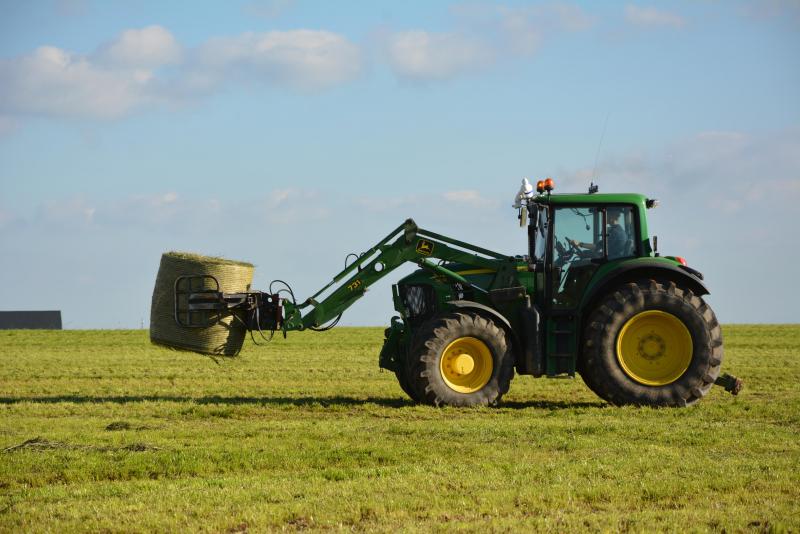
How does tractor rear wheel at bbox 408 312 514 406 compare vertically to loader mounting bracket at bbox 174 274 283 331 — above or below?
below

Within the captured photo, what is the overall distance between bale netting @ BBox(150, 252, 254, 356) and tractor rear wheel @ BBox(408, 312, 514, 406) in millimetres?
2848

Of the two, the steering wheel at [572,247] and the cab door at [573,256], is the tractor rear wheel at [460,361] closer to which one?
the cab door at [573,256]

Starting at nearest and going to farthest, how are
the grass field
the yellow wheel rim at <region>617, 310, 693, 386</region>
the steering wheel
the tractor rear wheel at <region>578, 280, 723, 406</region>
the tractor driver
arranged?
the grass field → the tractor rear wheel at <region>578, 280, 723, 406</region> → the yellow wheel rim at <region>617, 310, 693, 386</region> → the tractor driver → the steering wheel

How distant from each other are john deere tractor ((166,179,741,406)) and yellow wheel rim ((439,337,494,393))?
0.01 m

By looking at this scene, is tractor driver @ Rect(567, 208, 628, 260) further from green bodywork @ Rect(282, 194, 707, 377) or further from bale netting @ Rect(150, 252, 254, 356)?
bale netting @ Rect(150, 252, 254, 356)

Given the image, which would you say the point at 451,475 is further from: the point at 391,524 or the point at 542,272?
the point at 542,272

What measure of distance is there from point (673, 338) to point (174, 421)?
6401mm

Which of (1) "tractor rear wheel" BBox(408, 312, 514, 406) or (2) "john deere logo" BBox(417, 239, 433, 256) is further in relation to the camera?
(2) "john deere logo" BBox(417, 239, 433, 256)

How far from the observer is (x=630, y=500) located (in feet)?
26.6

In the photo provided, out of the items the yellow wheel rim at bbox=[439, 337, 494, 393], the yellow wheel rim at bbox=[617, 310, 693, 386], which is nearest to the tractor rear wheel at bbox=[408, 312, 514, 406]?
the yellow wheel rim at bbox=[439, 337, 494, 393]

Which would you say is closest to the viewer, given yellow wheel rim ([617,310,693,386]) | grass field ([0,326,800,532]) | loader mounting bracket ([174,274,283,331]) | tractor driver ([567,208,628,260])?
grass field ([0,326,800,532])

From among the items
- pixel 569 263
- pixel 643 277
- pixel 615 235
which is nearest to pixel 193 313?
pixel 569 263

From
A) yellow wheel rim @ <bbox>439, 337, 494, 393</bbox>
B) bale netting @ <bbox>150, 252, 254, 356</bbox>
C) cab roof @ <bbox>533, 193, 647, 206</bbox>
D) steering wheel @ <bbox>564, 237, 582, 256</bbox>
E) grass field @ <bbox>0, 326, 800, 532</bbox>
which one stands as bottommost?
grass field @ <bbox>0, 326, 800, 532</bbox>

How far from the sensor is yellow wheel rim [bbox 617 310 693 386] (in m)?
13.7
